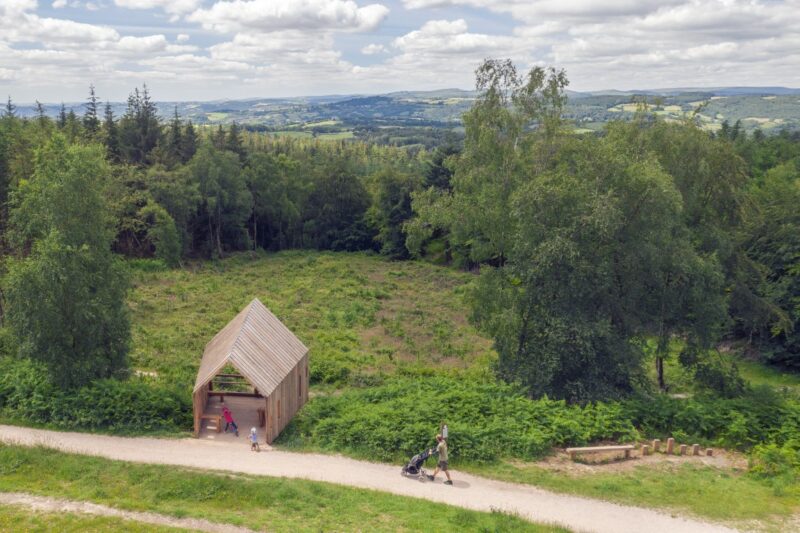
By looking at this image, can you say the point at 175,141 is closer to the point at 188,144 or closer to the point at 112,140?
the point at 188,144

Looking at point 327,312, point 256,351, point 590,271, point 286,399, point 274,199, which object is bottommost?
point 327,312

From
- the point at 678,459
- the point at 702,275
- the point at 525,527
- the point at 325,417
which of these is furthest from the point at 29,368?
the point at 702,275

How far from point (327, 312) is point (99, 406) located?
20.8 metres

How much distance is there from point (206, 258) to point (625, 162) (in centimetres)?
4775

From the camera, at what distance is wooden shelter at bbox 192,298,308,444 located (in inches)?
730

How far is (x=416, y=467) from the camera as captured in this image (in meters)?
16.2

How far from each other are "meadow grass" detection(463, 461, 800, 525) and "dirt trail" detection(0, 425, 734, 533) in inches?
18.5

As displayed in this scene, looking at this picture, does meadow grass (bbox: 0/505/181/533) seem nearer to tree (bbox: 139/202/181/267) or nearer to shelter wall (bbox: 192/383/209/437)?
shelter wall (bbox: 192/383/209/437)

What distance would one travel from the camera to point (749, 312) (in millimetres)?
30484

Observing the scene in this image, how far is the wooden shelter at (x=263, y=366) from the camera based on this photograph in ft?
60.8

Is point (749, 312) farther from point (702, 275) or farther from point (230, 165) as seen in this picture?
point (230, 165)

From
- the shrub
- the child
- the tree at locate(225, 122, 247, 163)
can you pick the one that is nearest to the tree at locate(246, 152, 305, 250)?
the tree at locate(225, 122, 247, 163)

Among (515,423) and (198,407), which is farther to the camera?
(198,407)

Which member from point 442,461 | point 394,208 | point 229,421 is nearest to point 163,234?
point 394,208
